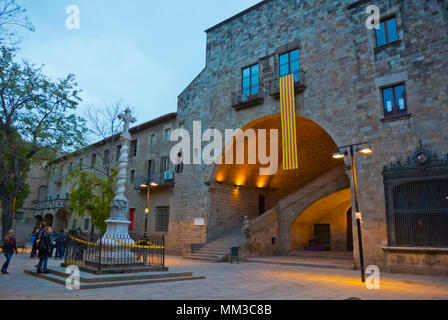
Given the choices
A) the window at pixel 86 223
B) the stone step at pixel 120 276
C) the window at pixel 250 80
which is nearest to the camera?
the stone step at pixel 120 276

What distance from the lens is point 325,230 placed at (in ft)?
75.0

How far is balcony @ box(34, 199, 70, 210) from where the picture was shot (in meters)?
36.5

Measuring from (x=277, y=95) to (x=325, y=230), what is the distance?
34.9 ft

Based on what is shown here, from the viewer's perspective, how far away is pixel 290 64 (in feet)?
60.3

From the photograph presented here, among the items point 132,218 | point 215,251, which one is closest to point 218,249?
point 215,251

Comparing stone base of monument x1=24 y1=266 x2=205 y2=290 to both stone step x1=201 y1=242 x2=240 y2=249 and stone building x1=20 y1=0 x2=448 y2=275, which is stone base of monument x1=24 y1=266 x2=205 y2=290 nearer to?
stone step x1=201 y1=242 x2=240 y2=249

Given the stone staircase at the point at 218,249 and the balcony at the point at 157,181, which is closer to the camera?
the stone staircase at the point at 218,249

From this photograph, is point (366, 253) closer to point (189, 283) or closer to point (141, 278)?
point (189, 283)

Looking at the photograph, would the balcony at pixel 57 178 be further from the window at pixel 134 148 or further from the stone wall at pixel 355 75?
the stone wall at pixel 355 75

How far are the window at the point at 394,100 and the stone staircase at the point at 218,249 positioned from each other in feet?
34.4

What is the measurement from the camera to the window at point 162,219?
24.9m

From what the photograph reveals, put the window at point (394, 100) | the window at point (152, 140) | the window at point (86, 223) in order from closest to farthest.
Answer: the window at point (394, 100)
the window at point (152, 140)
the window at point (86, 223)

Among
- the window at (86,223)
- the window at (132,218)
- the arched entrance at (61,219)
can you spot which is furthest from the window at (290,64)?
the arched entrance at (61,219)

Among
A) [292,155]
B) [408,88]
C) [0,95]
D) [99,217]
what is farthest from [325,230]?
[0,95]
